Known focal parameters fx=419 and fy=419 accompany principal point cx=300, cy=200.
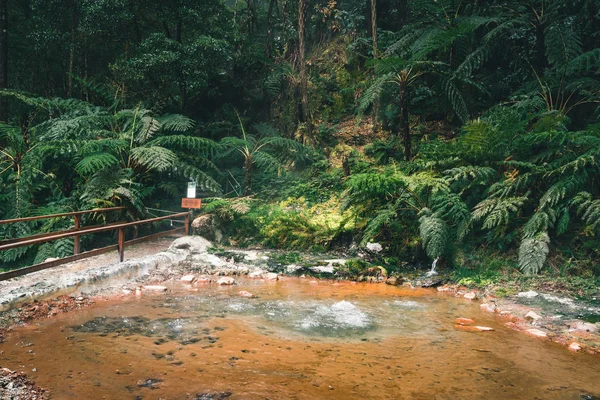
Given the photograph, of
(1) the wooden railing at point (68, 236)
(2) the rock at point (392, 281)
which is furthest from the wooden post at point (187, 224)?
(2) the rock at point (392, 281)

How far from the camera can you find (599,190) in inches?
254

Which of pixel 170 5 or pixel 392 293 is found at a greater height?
pixel 170 5

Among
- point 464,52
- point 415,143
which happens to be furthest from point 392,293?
point 464,52

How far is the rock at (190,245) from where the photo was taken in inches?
299

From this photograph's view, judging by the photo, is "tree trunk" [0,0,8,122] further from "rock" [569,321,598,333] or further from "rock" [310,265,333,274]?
"rock" [569,321,598,333]

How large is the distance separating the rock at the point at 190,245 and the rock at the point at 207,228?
71cm

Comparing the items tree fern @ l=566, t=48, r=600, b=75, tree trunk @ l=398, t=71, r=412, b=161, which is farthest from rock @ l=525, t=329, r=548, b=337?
tree fern @ l=566, t=48, r=600, b=75

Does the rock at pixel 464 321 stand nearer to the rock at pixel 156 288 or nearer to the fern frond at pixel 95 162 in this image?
the rock at pixel 156 288

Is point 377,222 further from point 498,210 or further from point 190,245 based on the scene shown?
point 190,245

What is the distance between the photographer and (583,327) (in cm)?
424

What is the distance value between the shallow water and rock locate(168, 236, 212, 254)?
2.47 meters

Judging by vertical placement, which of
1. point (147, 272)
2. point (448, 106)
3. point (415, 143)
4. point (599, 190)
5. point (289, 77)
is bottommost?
point (147, 272)

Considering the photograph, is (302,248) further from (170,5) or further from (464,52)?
(170,5)

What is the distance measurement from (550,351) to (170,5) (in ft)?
38.2
